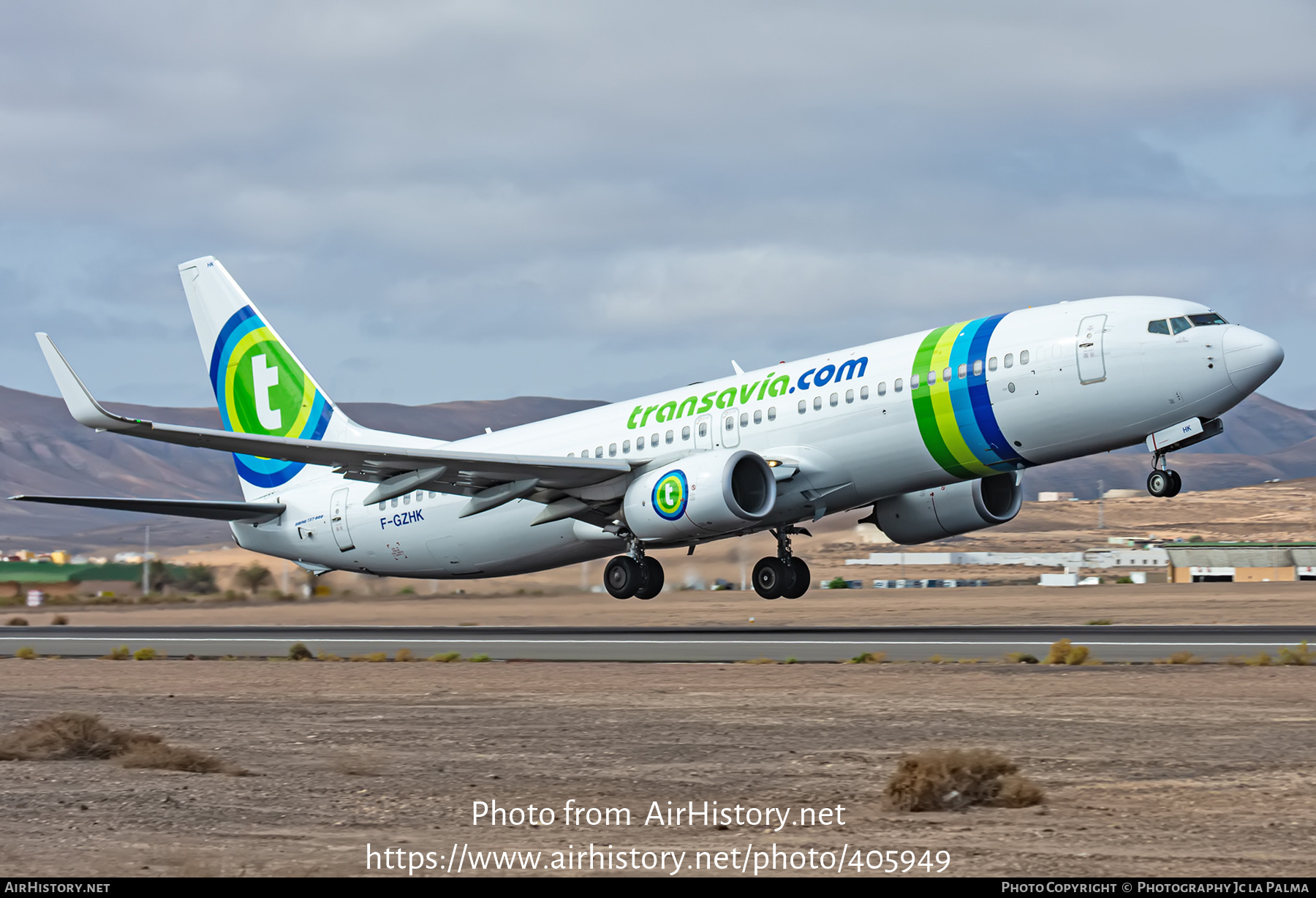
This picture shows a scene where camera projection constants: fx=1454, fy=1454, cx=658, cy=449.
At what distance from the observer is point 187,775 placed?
43.9ft

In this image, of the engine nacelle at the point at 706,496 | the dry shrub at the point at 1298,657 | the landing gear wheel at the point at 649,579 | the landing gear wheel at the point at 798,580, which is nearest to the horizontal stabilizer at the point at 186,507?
the landing gear wheel at the point at 649,579

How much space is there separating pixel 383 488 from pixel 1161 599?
33.7 meters

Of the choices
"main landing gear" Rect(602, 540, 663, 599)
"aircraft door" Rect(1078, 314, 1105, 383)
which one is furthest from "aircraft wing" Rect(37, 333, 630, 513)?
"aircraft door" Rect(1078, 314, 1105, 383)

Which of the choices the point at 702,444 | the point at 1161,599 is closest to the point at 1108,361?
the point at 702,444

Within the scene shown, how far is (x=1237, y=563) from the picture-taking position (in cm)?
8050

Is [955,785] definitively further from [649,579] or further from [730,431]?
[649,579]

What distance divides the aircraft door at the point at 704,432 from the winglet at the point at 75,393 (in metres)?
11.5

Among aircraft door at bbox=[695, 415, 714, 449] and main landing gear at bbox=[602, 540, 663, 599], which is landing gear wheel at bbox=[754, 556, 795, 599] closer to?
main landing gear at bbox=[602, 540, 663, 599]

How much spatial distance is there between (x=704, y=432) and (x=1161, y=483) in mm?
9815

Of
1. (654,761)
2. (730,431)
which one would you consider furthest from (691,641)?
(654,761)

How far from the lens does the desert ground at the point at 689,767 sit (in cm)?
958

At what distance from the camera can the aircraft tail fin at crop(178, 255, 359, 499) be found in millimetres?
40719

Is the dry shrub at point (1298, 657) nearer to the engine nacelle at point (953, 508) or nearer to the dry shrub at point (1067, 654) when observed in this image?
the dry shrub at point (1067, 654)

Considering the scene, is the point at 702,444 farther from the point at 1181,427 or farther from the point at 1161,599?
the point at 1161,599
